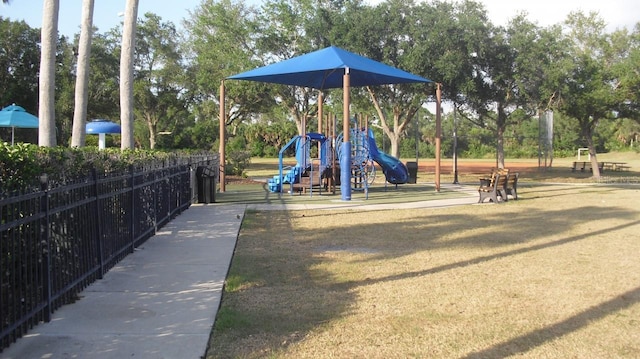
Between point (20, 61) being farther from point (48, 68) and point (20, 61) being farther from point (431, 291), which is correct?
point (431, 291)

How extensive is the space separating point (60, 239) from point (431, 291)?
3870mm

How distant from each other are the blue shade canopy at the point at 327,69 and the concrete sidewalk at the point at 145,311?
9019 mm

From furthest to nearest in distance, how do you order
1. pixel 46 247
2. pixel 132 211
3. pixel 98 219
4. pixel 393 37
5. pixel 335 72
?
pixel 393 37 → pixel 335 72 → pixel 132 211 → pixel 98 219 → pixel 46 247

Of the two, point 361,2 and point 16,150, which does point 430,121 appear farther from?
point 16,150

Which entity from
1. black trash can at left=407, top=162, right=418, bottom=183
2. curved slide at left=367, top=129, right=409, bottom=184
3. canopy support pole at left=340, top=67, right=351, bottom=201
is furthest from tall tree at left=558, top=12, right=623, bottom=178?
canopy support pole at left=340, top=67, right=351, bottom=201

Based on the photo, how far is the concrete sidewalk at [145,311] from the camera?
4570 millimetres

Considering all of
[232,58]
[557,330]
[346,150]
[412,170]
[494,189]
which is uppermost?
[232,58]

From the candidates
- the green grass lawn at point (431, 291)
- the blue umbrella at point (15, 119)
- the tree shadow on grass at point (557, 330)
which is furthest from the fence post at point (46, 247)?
the blue umbrella at point (15, 119)

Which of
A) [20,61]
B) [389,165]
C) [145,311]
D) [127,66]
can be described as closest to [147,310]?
[145,311]

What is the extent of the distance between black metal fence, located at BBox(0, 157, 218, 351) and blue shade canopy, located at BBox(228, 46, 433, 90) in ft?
28.8

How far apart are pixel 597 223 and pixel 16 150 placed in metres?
11.0

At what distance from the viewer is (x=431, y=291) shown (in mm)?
6555

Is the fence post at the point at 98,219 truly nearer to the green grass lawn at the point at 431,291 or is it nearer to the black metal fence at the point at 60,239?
the black metal fence at the point at 60,239

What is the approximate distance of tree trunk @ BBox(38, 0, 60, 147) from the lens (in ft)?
48.2
